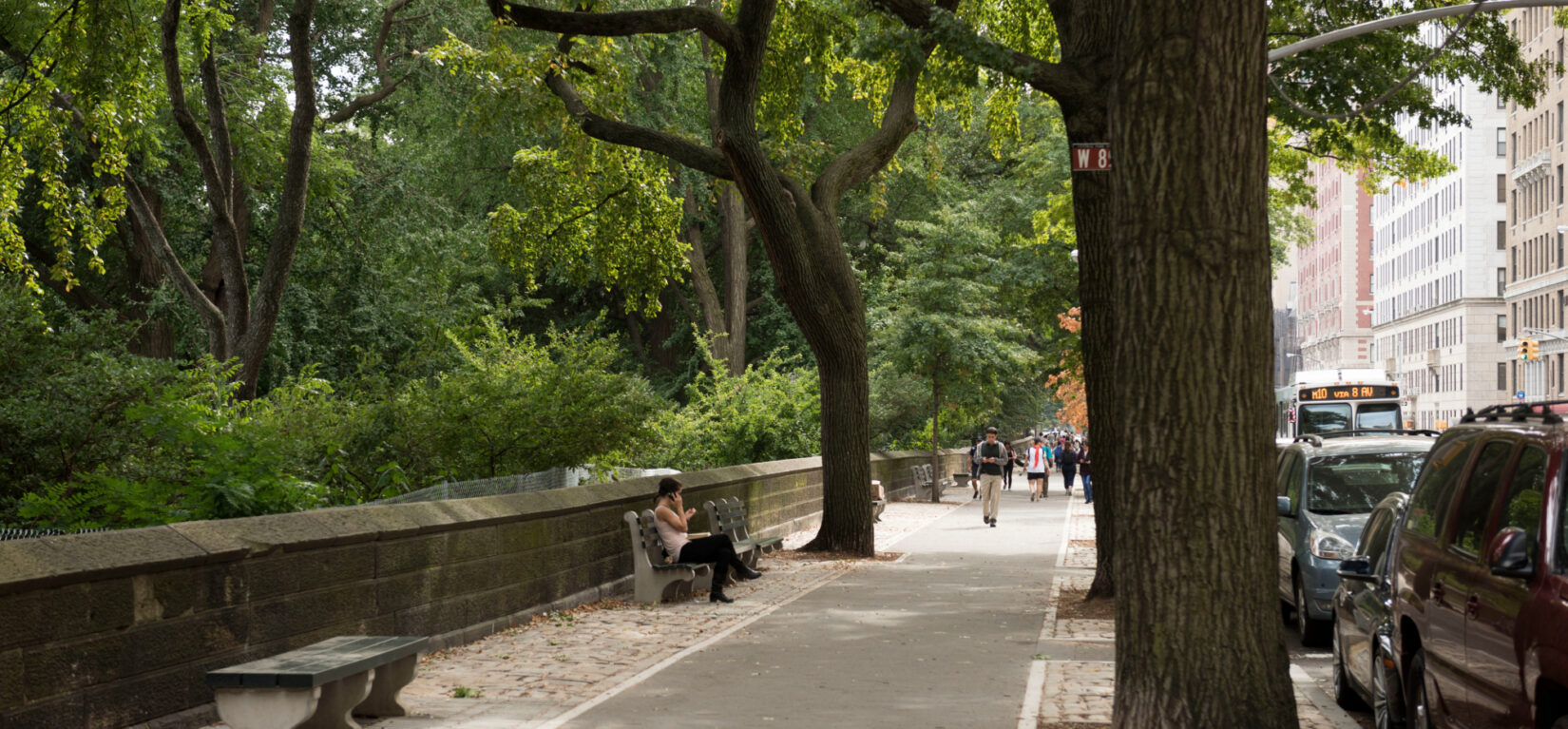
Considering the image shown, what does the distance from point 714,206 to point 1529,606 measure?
39.5 meters

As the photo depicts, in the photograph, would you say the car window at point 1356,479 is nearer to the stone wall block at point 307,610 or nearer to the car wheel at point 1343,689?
the car wheel at point 1343,689

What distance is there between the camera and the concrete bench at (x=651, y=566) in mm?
14320

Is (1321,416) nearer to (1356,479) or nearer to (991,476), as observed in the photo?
(991,476)

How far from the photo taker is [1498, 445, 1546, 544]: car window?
532cm

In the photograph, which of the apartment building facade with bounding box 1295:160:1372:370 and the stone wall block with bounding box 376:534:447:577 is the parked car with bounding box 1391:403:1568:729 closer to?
the stone wall block with bounding box 376:534:447:577

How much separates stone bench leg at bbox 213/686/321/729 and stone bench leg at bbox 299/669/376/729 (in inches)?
10.6

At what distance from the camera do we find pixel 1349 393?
141 feet

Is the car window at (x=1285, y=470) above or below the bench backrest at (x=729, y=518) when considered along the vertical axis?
above

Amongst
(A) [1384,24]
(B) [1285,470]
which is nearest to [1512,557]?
(B) [1285,470]

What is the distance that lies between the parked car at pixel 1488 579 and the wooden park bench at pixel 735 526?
10.1 m

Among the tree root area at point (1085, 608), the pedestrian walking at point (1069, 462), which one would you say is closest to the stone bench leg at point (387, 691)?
the tree root area at point (1085, 608)

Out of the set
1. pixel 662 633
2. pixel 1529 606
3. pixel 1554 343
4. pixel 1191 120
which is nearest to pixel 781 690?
pixel 662 633

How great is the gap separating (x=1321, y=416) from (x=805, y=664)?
119 ft

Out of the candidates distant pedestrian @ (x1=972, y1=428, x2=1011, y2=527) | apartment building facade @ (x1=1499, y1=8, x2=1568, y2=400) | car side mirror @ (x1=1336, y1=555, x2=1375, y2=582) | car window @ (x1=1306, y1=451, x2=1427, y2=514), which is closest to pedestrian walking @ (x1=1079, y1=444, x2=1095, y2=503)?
distant pedestrian @ (x1=972, y1=428, x2=1011, y2=527)
